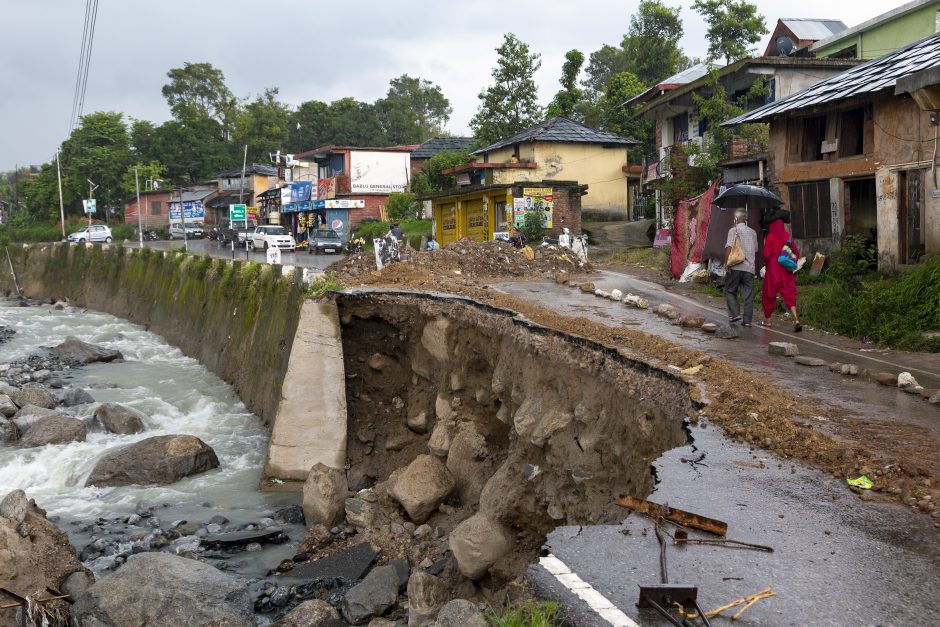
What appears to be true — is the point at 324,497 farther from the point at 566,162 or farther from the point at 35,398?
the point at 566,162

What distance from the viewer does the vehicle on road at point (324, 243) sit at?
1640 inches

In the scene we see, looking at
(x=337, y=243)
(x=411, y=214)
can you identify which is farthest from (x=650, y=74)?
(x=337, y=243)

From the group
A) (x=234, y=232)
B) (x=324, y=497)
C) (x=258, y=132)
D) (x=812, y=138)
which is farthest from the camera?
(x=258, y=132)

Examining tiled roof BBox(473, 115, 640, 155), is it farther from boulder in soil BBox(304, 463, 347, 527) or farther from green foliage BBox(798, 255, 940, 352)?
boulder in soil BBox(304, 463, 347, 527)

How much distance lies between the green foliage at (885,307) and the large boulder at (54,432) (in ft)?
38.7

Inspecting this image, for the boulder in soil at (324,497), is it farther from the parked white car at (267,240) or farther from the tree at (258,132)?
the tree at (258,132)

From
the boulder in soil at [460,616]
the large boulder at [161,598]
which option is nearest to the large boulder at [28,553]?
the large boulder at [161,598]

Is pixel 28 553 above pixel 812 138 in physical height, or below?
below

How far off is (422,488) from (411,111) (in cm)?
7061

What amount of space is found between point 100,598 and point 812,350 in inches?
337

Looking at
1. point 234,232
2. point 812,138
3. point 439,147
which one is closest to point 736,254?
point 812,138

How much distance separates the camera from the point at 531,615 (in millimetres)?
3893

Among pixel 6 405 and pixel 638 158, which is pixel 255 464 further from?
pixel 638 158

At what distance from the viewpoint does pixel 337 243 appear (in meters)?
42.2
